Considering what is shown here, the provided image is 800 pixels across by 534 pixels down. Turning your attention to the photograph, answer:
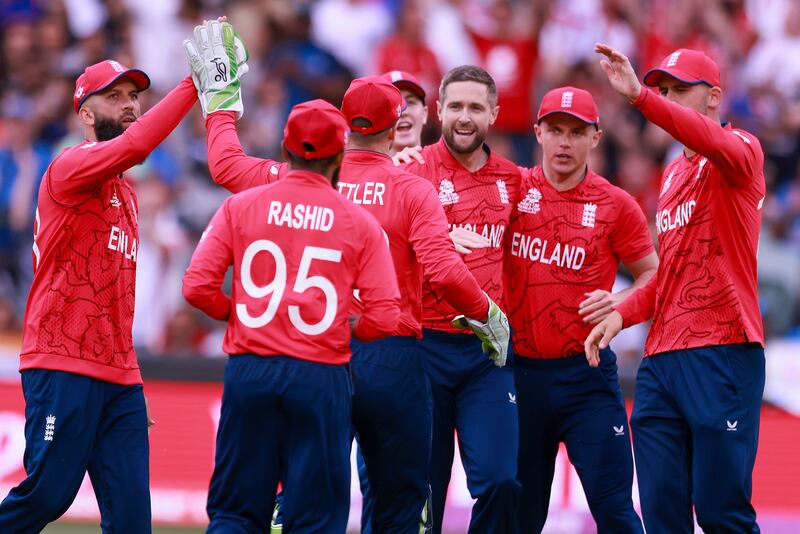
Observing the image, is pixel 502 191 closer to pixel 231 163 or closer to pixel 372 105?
pixel 372 105

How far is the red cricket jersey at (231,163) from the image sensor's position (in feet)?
22.2

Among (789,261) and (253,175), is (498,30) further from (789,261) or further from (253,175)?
(253,175)

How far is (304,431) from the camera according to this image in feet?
18.5

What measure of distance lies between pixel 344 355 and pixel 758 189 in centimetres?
260

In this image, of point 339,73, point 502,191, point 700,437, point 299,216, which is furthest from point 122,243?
point 339,73

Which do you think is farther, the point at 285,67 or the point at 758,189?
the point at 285,67

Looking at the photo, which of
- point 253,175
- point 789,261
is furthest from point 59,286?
point 789,261

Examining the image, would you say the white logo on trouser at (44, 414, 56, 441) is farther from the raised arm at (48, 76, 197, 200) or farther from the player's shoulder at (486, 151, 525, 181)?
the player's shoulder at (486, 151, 525, 181)

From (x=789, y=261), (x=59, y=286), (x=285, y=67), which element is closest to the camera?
(x=59, y=286)

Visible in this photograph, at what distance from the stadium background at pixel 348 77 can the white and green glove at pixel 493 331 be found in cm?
523

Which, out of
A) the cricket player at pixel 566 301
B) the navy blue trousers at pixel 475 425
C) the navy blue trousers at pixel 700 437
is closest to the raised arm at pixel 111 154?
the navy blue trousers at pixel 475 425

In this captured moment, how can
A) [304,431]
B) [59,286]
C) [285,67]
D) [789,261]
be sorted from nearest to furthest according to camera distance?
[304,431] → [59,286] → [789,261] → [285,67]

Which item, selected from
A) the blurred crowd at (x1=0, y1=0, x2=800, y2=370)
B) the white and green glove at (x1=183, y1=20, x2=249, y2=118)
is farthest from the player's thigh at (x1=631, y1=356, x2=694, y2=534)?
the blurred crowd at (x1=0, y1=0, x2=800, y2=370)

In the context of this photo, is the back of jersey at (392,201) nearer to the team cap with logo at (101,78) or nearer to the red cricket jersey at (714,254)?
the team cap with logo at (101,78)
